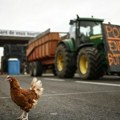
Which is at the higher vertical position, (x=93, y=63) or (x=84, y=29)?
(x=84, y=29)

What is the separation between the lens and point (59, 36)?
1877cm

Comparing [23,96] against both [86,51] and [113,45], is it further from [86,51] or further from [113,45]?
[113,45]

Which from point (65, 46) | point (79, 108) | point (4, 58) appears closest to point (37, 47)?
point (65, 46)

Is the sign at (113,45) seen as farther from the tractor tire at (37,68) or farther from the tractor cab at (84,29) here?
the tractor tire at (37,68)

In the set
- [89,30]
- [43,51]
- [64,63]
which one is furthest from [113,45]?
[43,51]

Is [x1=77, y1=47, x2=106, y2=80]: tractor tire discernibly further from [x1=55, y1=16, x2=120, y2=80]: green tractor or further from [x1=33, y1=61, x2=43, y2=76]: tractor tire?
[x1=33, y1=61, x2=43, y2=76]: tractor tire

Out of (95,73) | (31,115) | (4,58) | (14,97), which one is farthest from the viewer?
(4,58)

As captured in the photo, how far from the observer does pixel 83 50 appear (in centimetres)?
1428

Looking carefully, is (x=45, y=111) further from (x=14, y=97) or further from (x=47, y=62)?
(x=47, y=62)

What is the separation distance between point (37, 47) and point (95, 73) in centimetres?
858

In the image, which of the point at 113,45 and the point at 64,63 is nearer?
the point at 113,45

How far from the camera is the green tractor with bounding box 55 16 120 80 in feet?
44.4

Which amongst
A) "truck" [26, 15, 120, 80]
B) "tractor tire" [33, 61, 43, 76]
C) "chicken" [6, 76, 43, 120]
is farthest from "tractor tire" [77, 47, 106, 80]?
"chicken" [6, 76, 43, 120]

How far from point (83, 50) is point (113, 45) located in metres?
1.21
